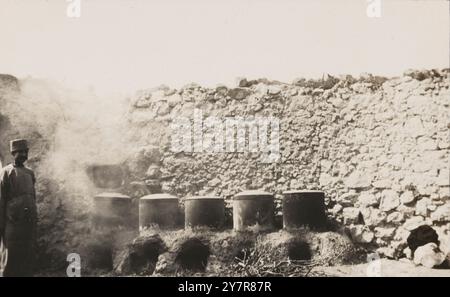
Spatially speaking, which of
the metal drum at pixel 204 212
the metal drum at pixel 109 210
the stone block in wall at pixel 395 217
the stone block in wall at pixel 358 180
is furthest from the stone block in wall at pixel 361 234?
the metal drum at pixel 109 210

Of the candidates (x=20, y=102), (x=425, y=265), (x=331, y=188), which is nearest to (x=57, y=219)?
(x=20, y=102)

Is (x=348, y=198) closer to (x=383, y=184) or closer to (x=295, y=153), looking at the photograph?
(x=383, y=184)

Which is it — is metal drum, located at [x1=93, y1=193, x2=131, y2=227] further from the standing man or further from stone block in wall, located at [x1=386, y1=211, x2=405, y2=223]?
stone block in wall, located at [x1=386, y1=211, x2=405, y2=223]

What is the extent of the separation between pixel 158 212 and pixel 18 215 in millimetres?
2176

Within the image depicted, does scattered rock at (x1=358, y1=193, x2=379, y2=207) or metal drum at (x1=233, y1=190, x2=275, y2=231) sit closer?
metal drum at (x1=233, y1=190, x2=275, y2=231)

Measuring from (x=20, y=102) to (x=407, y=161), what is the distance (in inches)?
271

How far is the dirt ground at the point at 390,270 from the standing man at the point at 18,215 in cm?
388

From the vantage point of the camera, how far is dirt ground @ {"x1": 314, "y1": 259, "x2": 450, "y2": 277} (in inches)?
235

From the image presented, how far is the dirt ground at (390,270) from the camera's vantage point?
5966 millimetres

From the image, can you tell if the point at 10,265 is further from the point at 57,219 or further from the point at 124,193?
the point at 124,193

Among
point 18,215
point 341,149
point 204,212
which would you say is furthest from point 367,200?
point 18,215

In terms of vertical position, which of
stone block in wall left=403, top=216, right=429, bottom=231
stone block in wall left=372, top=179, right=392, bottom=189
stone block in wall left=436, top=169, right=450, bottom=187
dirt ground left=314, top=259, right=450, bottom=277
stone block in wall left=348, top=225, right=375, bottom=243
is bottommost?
dirt ground left=314, top=259, right=450, bottom=277

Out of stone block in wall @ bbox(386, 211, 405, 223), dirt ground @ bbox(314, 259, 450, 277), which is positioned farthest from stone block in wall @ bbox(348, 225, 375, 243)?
dirt ground @ bbox(314, 259, 450, 277)

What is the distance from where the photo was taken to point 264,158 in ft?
25.7
